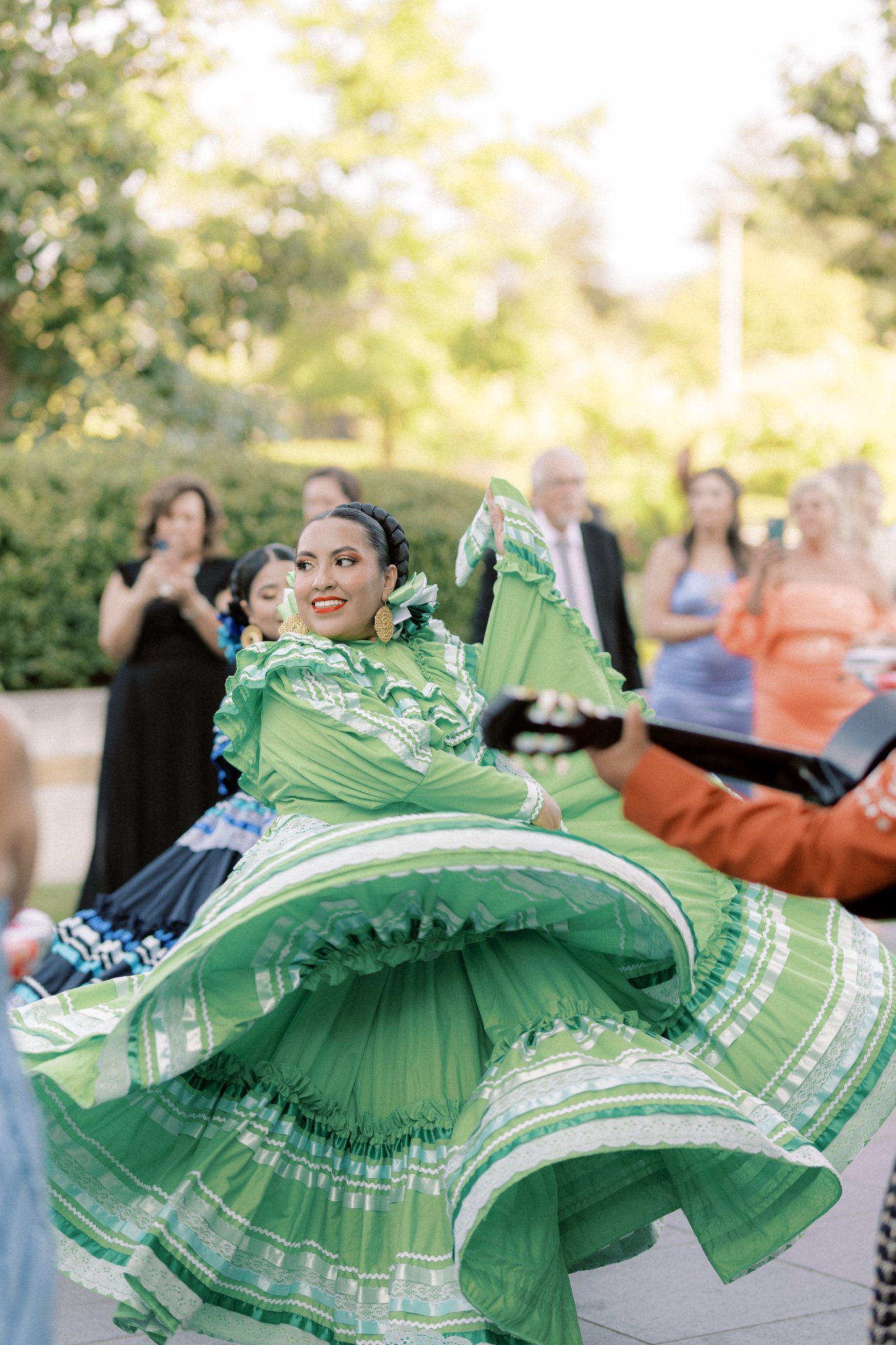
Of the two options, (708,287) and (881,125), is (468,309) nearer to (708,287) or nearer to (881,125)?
(881,125)

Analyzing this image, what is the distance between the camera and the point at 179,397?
14406 mm

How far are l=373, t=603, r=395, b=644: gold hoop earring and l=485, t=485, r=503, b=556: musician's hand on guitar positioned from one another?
51 cm

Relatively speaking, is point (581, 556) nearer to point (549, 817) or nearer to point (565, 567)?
point (565, 567)

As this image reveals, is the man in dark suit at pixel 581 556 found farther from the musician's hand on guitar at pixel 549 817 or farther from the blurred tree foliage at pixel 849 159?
the blurred tree foliage at pixel 849 159

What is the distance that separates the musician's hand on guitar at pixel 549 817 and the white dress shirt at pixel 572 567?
3623mm

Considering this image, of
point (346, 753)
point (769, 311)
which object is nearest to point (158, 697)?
point (346, 753)

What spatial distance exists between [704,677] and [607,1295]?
396 centimetres

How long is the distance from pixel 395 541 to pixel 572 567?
3420 millimetres

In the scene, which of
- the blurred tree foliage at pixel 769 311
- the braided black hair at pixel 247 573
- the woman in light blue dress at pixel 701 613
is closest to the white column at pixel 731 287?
the blurred tree foliage at pixel 769 311

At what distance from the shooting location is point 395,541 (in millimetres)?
3811

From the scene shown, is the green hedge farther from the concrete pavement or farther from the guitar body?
the guitar body

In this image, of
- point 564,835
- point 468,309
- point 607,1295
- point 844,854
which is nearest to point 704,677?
point 607,1295

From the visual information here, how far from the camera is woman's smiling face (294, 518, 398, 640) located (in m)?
3.60

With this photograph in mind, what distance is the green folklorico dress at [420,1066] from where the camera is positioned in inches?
114
